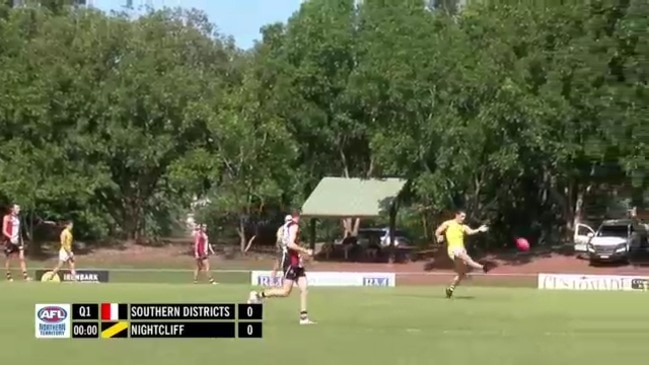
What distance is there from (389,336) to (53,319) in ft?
17.9

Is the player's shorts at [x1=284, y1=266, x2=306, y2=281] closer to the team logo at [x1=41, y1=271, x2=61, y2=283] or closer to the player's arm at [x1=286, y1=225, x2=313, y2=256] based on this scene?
the player's arm at [x1=286, y1=225, x2=313, y2=256]

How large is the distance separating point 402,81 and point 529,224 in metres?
13.9

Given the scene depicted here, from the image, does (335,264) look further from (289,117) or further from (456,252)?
(456,252)

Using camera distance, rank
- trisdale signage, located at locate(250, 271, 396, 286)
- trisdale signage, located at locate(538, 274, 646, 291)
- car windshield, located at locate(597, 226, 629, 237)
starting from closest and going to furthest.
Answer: trisdale signage, located at locate(538, 274, 646, 291), trisdale signage, located at locate(250, 271, 396, 286), car windshield, located at locate(597, 226, 629, 237)

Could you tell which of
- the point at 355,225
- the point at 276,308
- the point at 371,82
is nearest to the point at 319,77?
the point at 371,82

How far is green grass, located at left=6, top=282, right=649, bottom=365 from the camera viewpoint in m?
14.9

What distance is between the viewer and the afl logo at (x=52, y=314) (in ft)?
46.6

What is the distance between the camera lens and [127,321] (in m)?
14.5

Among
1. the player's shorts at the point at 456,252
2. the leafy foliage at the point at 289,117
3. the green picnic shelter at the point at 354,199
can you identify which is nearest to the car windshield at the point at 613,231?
the leafy foliage at the point at 289,117

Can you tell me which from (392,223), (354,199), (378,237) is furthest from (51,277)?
(378,237)

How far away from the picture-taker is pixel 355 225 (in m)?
67.5

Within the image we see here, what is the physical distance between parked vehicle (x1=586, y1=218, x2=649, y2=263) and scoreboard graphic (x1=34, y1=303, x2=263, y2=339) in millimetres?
38985

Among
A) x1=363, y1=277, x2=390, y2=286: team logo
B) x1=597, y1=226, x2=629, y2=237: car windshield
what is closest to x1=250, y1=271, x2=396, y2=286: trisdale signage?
x1=363, y1=277, x2=390, y2=286: team logo

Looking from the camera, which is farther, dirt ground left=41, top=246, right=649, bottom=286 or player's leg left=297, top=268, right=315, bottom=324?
dirt ground left=41, top=246, right=649, bottom=286
